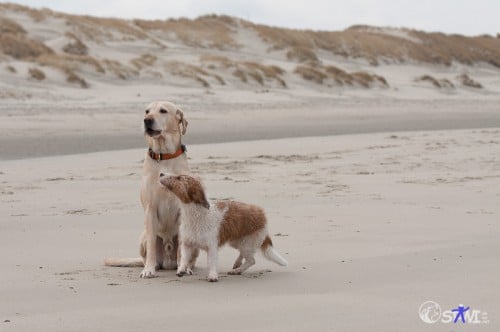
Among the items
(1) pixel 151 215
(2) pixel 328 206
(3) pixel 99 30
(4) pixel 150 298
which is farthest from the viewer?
(3) pixel 99 30

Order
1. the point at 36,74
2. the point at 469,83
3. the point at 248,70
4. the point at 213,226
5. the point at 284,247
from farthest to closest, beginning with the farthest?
the point at 469,83
the point at 248,70
the point at 36,74
the point at 284,247
the point at 213,226

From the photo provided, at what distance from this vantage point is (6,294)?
17.2 ft

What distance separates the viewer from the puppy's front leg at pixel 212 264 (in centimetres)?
573

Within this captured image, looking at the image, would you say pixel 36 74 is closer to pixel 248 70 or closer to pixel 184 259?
pixel 248 70

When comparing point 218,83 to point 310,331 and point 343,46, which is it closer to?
point 343,46

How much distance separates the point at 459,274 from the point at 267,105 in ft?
59.1

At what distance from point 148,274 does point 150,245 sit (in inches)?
11.8

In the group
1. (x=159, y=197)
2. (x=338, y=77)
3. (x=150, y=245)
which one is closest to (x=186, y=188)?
(x=159, y=197)

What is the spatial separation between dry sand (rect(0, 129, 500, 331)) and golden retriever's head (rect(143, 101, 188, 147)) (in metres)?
1.02

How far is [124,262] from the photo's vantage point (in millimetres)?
6367

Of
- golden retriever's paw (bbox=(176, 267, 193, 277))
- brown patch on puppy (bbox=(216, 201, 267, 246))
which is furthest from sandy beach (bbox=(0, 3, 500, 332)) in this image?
brown patch on puppy (bbox=(216, 201, 267, 246))

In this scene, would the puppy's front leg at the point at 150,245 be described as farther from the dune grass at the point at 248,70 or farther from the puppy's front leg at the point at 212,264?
the dune grass at the point at 248,70

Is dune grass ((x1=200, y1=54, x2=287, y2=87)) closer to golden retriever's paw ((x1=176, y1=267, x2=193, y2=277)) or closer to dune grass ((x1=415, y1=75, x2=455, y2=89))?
dune grass ((x1=415, y1=75, x2=455, y2=89))

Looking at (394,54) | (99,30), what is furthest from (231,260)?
(394,54)
